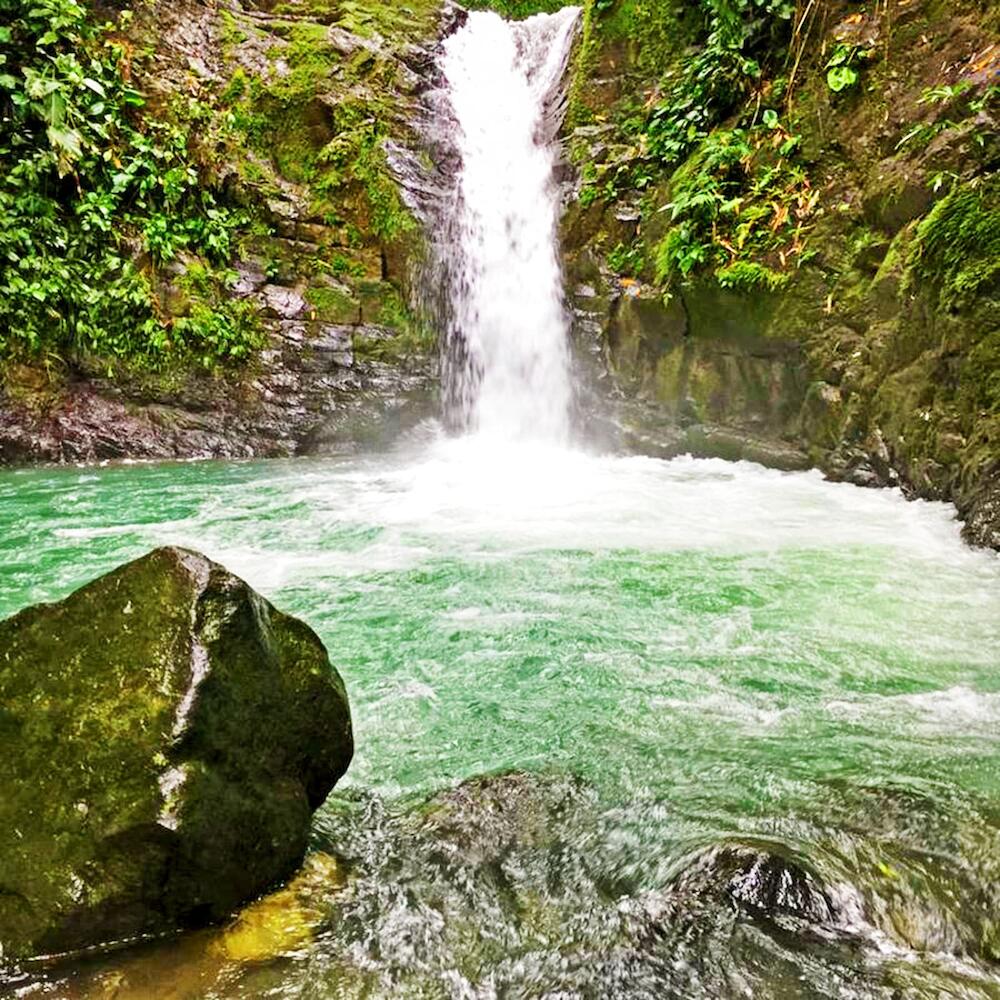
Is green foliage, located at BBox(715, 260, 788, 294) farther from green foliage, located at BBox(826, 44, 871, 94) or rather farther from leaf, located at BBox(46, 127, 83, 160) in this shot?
leaf, located at BBox(46, 127, 83, 160)

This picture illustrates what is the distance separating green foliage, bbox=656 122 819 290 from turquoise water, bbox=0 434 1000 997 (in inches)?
89.6

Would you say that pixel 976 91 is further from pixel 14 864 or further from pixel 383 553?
pixel 14 864

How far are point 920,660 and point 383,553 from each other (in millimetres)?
3003

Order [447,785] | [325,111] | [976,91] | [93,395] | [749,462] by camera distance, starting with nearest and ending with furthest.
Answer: [447,785] → [976,91] → [749,462] → [93,395] → [325,111]

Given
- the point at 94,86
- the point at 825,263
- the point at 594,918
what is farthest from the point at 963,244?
the point at 94,86

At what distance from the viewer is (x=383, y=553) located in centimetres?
476

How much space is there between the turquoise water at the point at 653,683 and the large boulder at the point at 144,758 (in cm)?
15

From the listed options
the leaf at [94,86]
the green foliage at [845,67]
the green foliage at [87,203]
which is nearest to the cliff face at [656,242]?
the green foliage at [845,67]

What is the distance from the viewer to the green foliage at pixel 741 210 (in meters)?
6.89

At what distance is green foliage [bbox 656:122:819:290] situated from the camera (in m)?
6.89

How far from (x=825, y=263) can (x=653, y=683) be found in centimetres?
502

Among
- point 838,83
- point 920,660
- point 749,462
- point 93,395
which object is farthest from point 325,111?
point 920,660

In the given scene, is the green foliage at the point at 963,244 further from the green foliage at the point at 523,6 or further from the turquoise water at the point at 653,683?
the green foliage at the point at 523,6

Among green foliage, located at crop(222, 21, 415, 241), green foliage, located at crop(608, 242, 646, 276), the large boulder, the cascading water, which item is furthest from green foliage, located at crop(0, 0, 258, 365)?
the large boulder
